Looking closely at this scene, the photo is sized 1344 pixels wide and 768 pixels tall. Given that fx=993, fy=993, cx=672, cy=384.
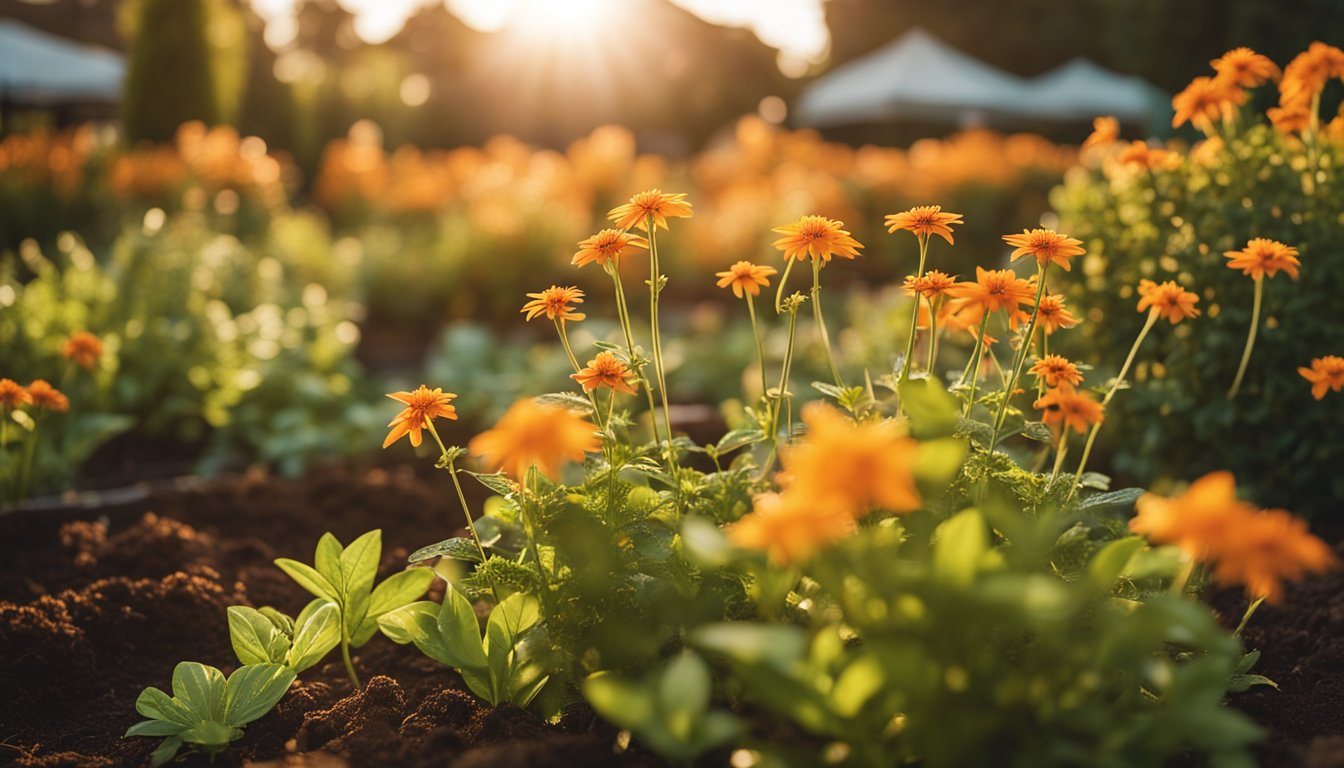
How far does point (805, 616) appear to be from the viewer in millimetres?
1580

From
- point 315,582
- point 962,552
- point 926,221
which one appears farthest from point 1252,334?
point 315,582

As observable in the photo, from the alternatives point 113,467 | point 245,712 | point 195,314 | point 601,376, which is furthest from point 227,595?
point 195,314

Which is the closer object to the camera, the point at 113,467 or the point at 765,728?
the point at 765,728

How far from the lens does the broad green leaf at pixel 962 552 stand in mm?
1129

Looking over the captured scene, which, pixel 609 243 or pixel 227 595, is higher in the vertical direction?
pixel 609 243

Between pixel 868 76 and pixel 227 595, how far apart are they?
51.3 ft

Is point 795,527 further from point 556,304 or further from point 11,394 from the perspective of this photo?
point 11,394

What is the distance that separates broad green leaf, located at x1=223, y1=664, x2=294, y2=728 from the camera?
1.76m

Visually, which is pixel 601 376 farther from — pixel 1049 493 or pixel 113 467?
pixel 113 467

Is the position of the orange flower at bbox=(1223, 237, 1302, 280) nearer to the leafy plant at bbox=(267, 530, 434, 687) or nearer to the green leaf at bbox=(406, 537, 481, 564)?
the green leaf at bbox=(406, 537, 481, 564)

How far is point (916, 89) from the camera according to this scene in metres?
15.4

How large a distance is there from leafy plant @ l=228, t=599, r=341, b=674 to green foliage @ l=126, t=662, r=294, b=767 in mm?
65

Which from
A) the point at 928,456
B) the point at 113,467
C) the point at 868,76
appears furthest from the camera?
the point at 868,76

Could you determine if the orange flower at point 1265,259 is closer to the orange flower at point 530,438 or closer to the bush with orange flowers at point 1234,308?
the bush with orange flowers at point 1234,308
